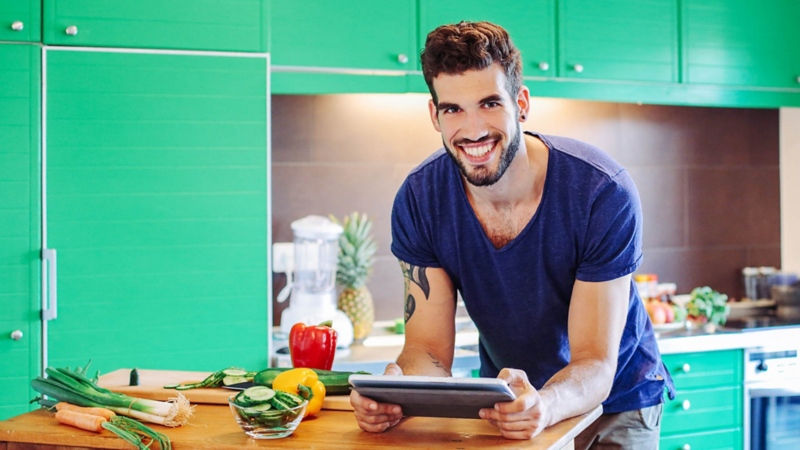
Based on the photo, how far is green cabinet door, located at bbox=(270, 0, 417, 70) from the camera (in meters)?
2.88

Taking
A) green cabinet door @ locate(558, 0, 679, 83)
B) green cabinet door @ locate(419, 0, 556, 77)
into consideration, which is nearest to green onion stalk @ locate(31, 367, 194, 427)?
green cabinet door @ locate(419, 0, 556, 77)

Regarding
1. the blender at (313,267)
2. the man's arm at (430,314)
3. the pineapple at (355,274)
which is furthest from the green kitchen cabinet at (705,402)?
the man's arm at (430,314)

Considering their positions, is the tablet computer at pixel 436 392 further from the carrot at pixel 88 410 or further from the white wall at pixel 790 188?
the white wall at pixel 790 188

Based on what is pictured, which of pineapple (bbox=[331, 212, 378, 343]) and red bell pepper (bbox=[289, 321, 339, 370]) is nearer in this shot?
red bell pepper (bbox=[289, 321, 339, 370])

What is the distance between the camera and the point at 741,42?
352cm

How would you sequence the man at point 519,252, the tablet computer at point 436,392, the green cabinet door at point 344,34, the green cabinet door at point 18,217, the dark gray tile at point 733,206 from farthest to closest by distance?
the dark gray tile at point 733,206, the green cabinet door at point 344,34, the green cabinet door at point 18,217, the man at point 519,252, the tablet computer at point 436,392

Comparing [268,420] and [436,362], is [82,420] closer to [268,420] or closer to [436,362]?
[268,420]

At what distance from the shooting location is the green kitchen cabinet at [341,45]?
9.47 feet

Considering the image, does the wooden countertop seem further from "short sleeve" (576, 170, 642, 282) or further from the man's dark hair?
the man's dark hair

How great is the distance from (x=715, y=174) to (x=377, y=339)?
6.80ft

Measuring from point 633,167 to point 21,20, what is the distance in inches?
110

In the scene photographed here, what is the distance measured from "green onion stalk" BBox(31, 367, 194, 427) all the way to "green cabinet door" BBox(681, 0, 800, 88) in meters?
2.82

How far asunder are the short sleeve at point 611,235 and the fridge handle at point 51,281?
5.77ft

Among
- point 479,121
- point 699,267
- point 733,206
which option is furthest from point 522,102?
point 733,206
